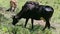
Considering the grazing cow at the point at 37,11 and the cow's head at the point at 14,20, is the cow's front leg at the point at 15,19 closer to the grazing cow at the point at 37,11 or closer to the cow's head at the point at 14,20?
the cow's head at the point at 14,20

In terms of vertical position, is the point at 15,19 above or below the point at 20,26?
above

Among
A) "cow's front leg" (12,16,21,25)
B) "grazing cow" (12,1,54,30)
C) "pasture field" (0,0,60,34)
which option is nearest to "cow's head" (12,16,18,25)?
"cow's front leg" (12,16,21,25)

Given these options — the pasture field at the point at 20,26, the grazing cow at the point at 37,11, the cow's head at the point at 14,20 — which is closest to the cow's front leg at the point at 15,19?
the cow's head at the point at 14,20

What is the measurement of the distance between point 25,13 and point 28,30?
0.99 meters

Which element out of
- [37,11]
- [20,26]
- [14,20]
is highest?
[37,11]

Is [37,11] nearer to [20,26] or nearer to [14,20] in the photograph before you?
[20,26]

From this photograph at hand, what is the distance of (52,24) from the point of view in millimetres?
15711

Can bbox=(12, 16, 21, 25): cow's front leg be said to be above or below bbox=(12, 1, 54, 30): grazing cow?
below

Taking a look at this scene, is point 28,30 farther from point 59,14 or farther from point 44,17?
point 59,14

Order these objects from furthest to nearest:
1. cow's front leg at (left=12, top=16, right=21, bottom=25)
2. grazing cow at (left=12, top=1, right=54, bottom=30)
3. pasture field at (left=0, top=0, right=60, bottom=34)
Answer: cow's front leg at (left=12, top=16, right=21, bottom=25), grazing cow at (left=12, top=1, right=54, bottom=30), pasture field at (left=0, top=0, right=60, bottom=34)

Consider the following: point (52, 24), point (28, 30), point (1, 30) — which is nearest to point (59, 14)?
point (52, 24)

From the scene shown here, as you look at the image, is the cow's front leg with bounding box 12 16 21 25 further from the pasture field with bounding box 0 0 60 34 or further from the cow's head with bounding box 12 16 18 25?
the pasture field with bounding box 0 0 60 34

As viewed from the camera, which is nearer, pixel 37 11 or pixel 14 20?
pixel 37 11

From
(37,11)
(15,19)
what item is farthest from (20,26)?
(37,11)
